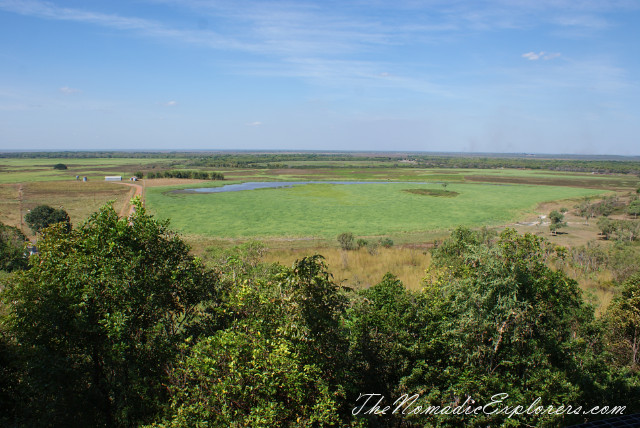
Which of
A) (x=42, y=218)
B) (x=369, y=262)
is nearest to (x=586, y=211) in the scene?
(x=369, y=262)

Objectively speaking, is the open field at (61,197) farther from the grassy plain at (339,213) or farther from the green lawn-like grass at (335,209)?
the green lawn-like grass at (335,209)

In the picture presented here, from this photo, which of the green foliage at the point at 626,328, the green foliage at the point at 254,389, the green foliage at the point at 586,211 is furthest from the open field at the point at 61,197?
the green foliage at the point at 586,211

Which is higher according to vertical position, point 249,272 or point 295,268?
point 295,268

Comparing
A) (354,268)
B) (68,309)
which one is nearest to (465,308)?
(68,309)

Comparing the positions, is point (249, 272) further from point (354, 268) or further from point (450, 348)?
point (354, 268)

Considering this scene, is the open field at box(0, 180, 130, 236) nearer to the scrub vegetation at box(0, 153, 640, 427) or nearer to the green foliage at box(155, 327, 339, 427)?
the scrub vegetation at box(0, 153, 640, 427)

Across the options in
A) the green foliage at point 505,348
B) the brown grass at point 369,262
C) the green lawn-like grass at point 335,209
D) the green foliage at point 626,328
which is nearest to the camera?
the green foliage at point 505,348

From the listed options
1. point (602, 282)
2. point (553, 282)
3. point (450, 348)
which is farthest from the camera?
point (602, 282)
